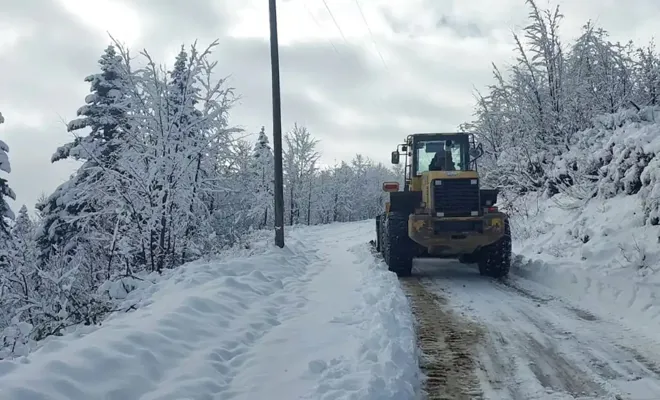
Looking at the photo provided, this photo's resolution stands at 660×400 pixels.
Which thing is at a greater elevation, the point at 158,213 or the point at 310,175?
the point at 310,175

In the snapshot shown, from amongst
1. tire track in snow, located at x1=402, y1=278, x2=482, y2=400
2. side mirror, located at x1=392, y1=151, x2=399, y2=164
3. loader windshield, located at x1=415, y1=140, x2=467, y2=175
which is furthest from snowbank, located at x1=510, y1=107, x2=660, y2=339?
side mirror, located at x1=392, y1=151, x2=399, y2=164

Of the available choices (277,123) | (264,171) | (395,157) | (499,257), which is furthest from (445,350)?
(264,171)

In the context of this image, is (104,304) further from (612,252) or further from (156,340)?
(612,252)

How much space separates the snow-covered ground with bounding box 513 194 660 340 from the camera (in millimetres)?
6922

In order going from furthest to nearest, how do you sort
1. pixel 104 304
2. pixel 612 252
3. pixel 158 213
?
pixel 158 213 → pixel 612 252 → pixel 104 304

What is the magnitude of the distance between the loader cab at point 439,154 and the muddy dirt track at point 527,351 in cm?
436

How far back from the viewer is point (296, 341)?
18.7 feet

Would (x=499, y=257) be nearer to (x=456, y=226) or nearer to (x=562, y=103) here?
(x=456, y=226)

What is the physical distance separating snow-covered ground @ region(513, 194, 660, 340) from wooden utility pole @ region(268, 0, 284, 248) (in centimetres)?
598

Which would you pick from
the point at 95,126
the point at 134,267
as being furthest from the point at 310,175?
the point at 134,267

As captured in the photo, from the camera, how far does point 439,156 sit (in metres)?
12.3

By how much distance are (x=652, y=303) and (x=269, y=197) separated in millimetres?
36485

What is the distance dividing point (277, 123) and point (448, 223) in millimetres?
5639

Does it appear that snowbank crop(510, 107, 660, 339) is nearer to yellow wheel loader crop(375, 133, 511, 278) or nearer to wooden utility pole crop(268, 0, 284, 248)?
yellow wheel loader crop(375, 133, 511, 278)
